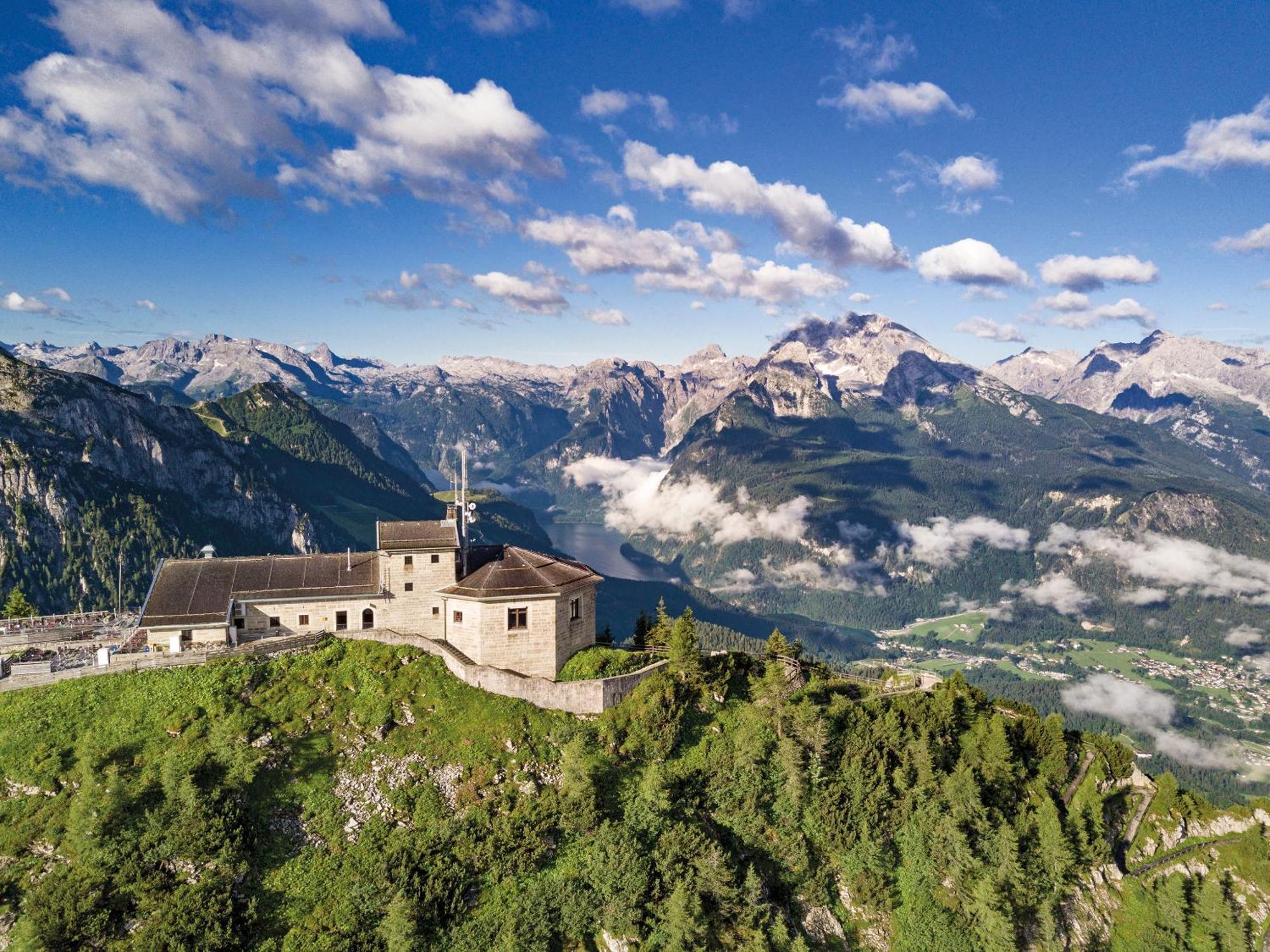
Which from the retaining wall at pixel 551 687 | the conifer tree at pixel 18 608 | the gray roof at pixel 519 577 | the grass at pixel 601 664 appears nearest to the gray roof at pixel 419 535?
the gray roof at pixel 519 577

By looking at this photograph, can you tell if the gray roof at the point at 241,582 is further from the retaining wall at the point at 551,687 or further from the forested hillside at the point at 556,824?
the retaining wall at the point at 551,687

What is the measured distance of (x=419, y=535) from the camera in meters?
63.0

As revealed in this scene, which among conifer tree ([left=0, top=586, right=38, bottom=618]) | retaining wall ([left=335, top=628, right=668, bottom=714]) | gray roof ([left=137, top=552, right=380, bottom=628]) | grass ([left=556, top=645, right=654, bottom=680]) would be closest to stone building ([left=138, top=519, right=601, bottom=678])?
gray roof ([left=137, top=552, right=380, bottom=628])

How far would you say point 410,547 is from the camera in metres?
61.8

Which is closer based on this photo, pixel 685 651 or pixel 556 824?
pixel 556 824

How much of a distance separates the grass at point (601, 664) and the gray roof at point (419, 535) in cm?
1433

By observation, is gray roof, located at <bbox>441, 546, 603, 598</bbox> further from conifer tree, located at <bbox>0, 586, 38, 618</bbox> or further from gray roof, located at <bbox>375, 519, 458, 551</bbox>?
conifer tree, located at <bbox>0, 586, 38, 618</bbox>

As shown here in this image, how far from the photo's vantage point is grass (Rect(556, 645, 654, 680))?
58.5m

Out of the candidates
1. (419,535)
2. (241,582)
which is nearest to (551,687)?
(419,535)

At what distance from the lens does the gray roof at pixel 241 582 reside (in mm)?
58094

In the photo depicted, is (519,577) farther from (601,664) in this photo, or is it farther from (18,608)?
(18,608)

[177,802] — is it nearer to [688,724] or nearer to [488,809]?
[488,809]

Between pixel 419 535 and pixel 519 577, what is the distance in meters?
10.3

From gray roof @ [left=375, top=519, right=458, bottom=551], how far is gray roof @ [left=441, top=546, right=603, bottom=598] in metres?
3.74
